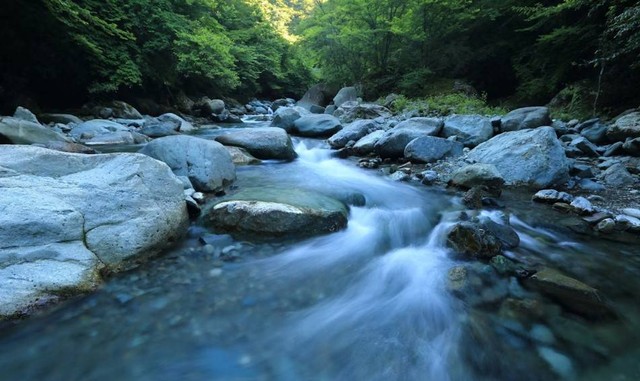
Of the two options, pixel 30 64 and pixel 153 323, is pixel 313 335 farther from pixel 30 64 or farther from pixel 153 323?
pixel 30 64

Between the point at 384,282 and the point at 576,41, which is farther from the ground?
the point at 576,41

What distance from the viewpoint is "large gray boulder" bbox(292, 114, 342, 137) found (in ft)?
34.4

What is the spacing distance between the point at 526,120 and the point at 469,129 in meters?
1.26

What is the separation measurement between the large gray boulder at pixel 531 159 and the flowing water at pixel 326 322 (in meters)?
1.97

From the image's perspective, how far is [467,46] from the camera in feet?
47.7

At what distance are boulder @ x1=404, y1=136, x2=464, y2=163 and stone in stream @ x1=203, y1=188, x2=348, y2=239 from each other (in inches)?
143

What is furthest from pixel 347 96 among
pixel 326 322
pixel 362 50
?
pixel 326 322

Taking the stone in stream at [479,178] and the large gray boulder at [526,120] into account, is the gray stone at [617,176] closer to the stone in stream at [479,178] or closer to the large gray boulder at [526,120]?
the stone in stream at [479,178]

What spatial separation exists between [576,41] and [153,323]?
12351mm

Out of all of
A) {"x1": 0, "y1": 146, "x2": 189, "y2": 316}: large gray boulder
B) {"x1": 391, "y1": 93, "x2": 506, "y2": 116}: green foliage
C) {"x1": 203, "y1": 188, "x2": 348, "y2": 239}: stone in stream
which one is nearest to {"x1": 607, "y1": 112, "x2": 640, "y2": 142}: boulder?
{"x1": 391, "y1": 93, "x2": 506, "y2": 116}: green foliage

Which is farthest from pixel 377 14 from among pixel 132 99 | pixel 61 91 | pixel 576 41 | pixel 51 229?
pixel 51 229

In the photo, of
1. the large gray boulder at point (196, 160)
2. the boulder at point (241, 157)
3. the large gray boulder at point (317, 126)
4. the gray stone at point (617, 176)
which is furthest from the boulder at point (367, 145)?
the gray stone at point (617, 176)

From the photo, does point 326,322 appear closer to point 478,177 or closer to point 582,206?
point 582,206

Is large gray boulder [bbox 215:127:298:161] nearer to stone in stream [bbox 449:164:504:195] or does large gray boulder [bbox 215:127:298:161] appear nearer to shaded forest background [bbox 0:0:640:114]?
stone in stream [bbox 449:164:504:195]
